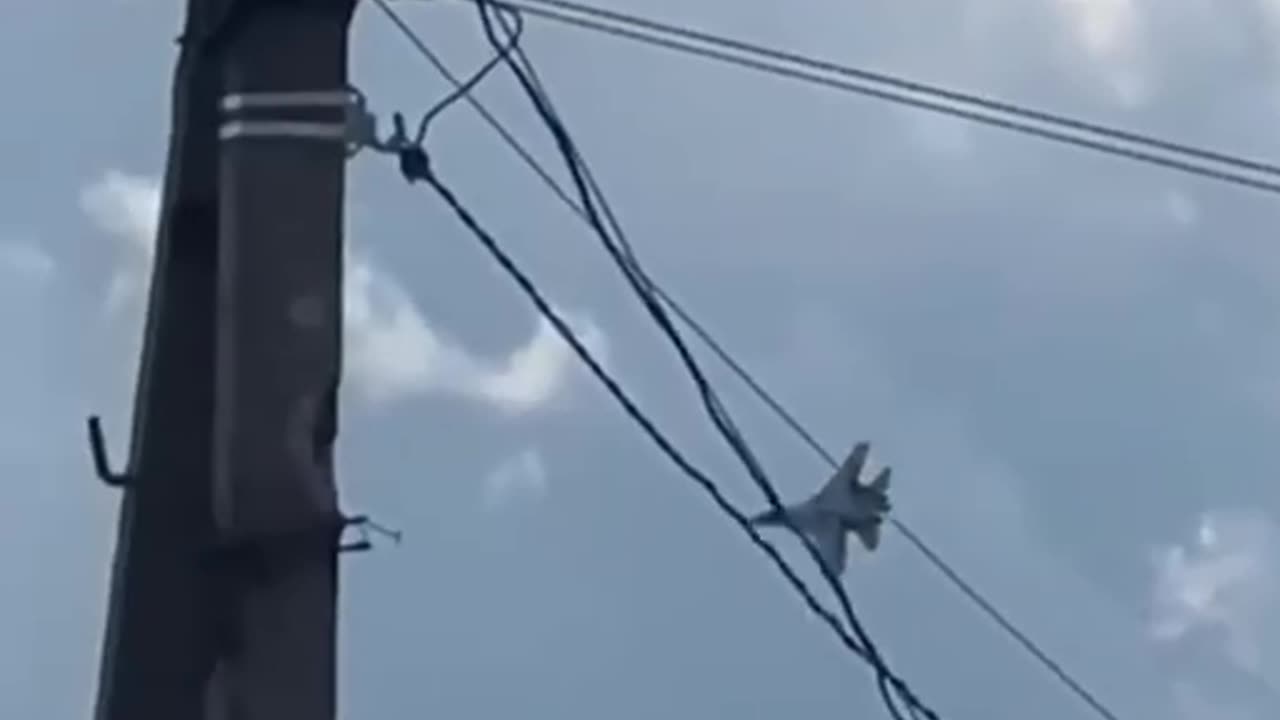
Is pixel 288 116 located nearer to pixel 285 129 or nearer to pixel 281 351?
pixel 285 129

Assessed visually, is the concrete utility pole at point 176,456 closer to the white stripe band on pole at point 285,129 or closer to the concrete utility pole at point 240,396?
the concrete utility pole at point 240,396

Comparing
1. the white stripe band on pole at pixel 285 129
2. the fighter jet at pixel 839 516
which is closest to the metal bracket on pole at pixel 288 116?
the white stripe band on pole at pixel 285 129

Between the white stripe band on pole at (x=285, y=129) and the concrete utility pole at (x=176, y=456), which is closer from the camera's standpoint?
the white stripe band on pole at (x=285, y=129)

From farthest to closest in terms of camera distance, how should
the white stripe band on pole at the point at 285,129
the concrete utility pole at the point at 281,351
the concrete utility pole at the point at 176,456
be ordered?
the concrete utility pole at the point at 176,456, the white stripe band on pole at the point at 285,129, the concrete utility pole at the point at 281,351

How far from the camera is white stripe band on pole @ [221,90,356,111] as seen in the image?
8266mm

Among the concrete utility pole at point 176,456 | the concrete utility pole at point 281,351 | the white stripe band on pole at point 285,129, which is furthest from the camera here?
the concrete utility pole at point 176,456

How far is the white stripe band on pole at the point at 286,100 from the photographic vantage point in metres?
8.27

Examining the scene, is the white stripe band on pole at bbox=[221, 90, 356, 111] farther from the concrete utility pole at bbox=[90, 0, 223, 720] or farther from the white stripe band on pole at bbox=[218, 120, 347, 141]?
the concrete utility pole at bbox=[90, 0, 223, 720]

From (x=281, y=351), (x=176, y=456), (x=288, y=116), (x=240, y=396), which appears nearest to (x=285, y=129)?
(x=288, y=116)

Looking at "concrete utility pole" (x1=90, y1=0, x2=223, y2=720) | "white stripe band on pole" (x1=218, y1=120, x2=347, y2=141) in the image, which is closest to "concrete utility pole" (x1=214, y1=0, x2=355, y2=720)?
"white stripe band on pole" (x1=218, y1=120, x2=347, y2=141)

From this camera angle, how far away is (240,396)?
8.05 m

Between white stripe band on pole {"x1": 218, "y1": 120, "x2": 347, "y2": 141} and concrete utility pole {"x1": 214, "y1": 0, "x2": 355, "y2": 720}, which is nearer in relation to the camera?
concrete utility pole {"x1": 214, "y1": 0, "x2": 355, "y2": 720}

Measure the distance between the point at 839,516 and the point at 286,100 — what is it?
251 cm

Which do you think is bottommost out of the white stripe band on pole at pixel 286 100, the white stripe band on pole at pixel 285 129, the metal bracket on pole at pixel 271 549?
the metal bracket on pole at pixel 271 549
